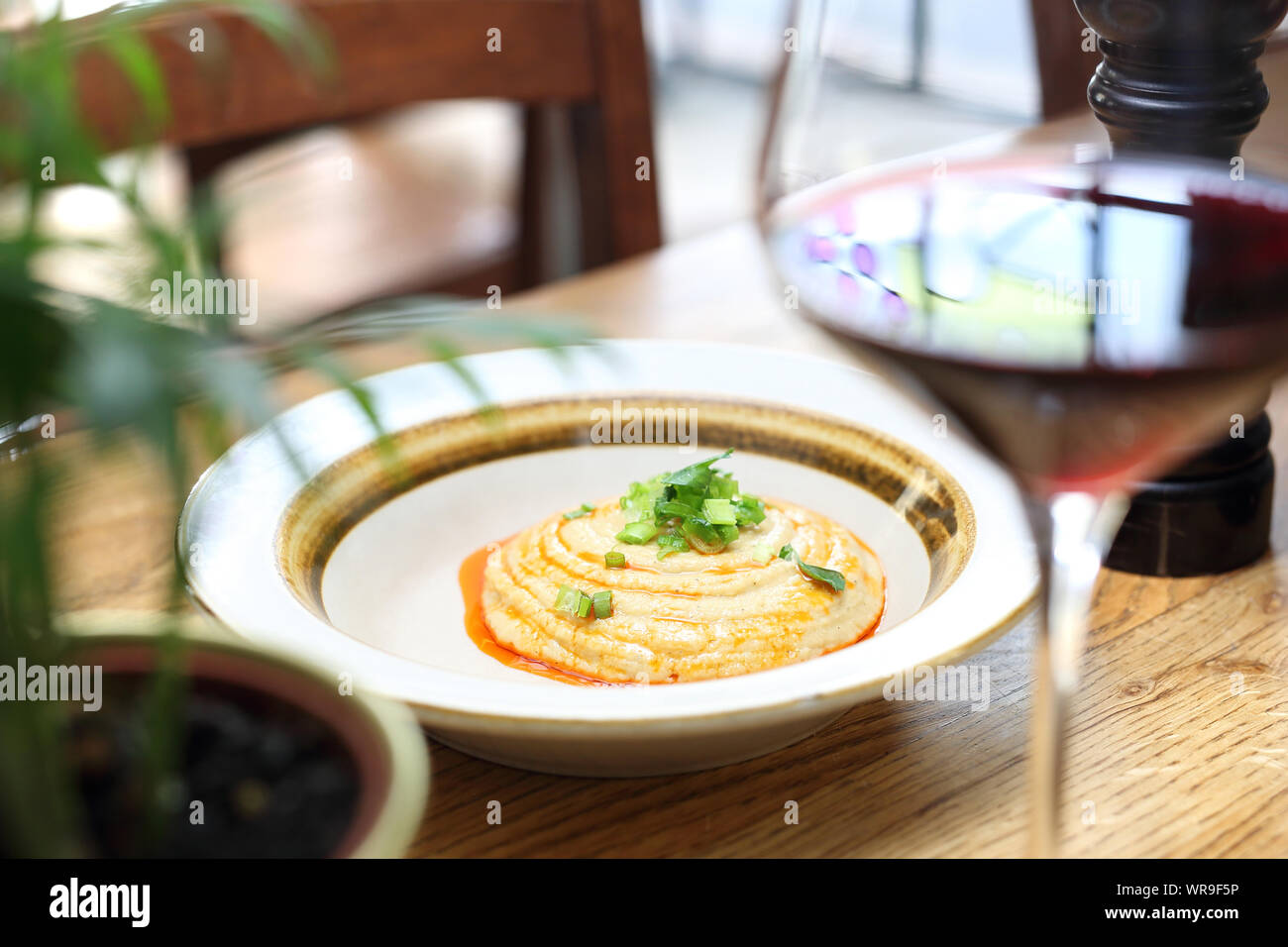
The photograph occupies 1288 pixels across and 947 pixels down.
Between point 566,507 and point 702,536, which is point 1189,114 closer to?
point 702,536

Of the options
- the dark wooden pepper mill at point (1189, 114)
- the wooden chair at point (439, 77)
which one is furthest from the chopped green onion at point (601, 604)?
the wooden chair at point (439, 77)

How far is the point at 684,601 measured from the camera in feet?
3.04

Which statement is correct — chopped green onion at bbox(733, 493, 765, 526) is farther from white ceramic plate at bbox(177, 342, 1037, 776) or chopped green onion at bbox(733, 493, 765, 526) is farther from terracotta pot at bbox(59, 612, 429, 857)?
terracotta pot at bbox(59, 612, 429, 857)

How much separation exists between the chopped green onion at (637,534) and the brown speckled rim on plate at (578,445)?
0.14 metres

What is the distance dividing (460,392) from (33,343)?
76cm

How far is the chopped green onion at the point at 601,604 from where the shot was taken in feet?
3.04

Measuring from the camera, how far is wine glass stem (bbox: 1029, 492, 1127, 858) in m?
0.59

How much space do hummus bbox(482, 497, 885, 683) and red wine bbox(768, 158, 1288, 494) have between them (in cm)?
31

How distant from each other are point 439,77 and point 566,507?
1204 mm

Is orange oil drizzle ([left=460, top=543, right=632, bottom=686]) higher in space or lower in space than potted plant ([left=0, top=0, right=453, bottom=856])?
lower

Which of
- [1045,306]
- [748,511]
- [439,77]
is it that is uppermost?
[439,77]

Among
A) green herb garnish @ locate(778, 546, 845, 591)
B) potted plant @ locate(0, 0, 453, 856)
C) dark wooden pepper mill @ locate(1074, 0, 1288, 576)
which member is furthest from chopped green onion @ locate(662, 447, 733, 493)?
potted plant @ locate(0, 0, 453, 856)

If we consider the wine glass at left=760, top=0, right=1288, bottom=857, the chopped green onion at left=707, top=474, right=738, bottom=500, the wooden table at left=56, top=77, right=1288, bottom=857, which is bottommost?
the wooden table at left=56, top=77, right=1288, bottom=857

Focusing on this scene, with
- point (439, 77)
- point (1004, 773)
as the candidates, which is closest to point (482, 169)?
point (439, 77)
